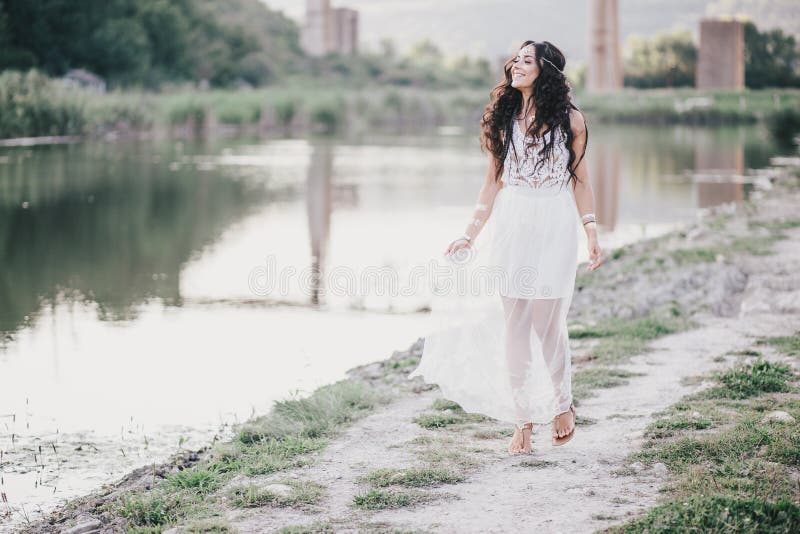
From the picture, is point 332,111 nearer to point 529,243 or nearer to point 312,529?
point 529,243

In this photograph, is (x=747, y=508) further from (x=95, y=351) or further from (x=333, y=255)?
(x=333, y=255)

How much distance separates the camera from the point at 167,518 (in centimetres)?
451

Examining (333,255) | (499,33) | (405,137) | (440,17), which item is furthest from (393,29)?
(333,255)

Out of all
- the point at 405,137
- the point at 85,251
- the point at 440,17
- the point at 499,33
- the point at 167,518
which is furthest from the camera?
the point at 440,17

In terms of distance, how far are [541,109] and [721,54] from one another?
125ft

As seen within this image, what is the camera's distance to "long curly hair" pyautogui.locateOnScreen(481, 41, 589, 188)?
16.8ft

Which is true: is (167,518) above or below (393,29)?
below

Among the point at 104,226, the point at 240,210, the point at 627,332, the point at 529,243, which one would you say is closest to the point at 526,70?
the point at 529,243

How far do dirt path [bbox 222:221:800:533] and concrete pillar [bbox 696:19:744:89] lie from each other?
3415cm


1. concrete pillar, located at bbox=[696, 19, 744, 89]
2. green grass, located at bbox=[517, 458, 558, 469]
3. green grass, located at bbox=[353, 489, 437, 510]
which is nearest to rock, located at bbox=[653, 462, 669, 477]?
green grass, located at bbox=[517, 458, 558, 469]

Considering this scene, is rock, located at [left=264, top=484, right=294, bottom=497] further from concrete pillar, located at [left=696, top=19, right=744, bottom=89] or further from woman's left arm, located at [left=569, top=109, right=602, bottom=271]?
concrete pillar, located at [left=696, top=19, right=744, bottom=89]

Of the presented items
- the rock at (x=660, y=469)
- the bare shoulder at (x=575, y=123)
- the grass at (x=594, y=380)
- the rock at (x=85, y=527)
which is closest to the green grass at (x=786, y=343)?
the grass at (x=594, y=380)

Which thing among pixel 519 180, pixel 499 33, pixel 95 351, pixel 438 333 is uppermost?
pixel 499 33

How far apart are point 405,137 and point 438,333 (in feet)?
112
